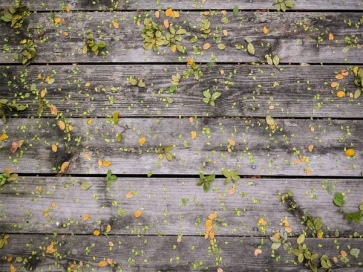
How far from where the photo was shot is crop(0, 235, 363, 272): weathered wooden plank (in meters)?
2.13

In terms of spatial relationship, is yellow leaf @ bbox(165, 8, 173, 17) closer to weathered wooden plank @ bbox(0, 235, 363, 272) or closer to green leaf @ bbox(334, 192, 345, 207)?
weathered wooden plank @ bbox(0, 235, 363, 272)

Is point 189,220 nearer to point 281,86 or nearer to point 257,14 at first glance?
point 281,86

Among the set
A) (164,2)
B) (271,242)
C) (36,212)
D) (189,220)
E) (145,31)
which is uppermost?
(164,2)

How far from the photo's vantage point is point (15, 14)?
93.7 inches

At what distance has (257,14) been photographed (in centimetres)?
236

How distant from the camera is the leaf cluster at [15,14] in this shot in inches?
92.8

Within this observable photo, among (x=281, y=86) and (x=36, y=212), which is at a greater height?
(x=281, y=86)

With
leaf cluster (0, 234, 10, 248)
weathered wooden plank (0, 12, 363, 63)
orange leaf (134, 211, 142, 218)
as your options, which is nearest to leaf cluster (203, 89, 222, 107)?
weathered wooden plank (0, 12, 363, 63)

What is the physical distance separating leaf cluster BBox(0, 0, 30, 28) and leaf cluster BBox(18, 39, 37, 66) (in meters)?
0.16

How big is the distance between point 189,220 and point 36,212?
3.05 feet

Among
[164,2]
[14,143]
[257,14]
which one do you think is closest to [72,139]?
[14,143]

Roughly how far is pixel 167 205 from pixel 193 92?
719mm

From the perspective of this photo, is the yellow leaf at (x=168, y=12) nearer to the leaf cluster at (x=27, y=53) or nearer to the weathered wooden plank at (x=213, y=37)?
the weathered wooden plank at (x=213, y=37)

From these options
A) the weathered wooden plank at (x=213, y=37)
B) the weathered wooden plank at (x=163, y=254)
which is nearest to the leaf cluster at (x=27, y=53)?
the weathered wooden plank at (x=213, y=37)
